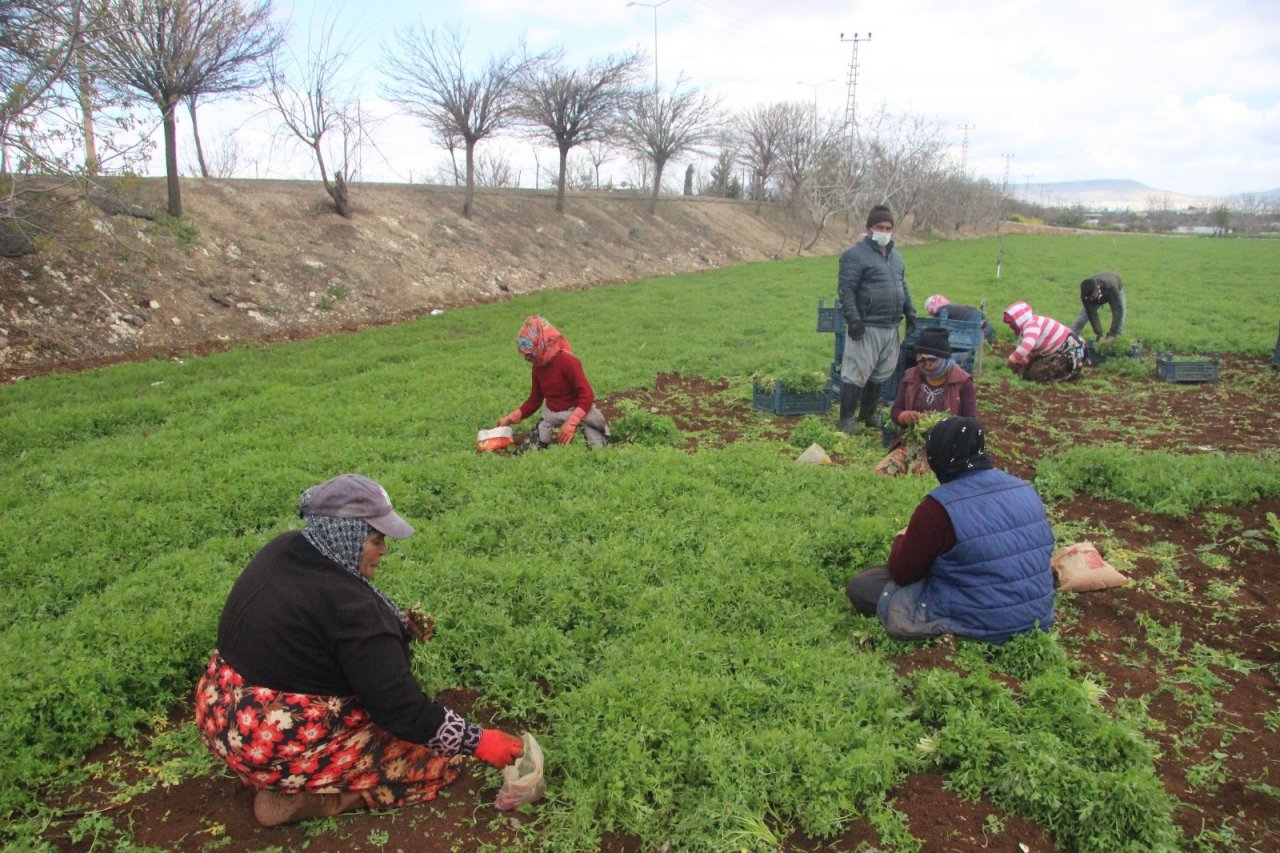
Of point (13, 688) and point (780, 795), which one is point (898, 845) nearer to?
point (780, 795)

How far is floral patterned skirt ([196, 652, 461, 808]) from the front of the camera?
2.77 meters

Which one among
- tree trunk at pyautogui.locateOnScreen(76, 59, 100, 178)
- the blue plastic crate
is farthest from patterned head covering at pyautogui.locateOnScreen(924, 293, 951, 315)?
tree trunk at pyautogui.locateOnScreen(76, 59, 100, 178)

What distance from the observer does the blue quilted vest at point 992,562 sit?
11.7ft

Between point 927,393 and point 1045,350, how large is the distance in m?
4.95

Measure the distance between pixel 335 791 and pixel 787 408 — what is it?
657 cm

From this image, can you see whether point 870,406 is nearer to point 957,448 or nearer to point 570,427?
point 570,427

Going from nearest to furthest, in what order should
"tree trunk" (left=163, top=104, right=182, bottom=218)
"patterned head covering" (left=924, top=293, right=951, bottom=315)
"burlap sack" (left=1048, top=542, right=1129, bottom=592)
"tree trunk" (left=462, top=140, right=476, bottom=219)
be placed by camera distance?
"burlap sack" (left=1048, top=542, right=1129, bottom=592) < "patterned head covering" (left=924, top=293, right=951, bottom=315) < "tree trunk" (left=163, top=104, right=182, bottom=218) < "tree trunk" (left=462, top=140, right=476, bottom=219)

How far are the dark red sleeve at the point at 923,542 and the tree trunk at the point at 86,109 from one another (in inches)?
397

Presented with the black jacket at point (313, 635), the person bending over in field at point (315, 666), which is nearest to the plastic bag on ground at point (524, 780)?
the person bending over in field at point (315, 666)

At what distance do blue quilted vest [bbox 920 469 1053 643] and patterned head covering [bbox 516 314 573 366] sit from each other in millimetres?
4066

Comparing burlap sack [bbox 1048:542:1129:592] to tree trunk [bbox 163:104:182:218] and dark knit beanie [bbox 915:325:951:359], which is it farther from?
tree trunk [bbox 163:104:182:218]

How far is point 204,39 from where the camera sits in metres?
14.9

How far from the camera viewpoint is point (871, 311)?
24.9 ft

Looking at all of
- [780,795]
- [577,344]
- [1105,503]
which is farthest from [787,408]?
[780,795]
